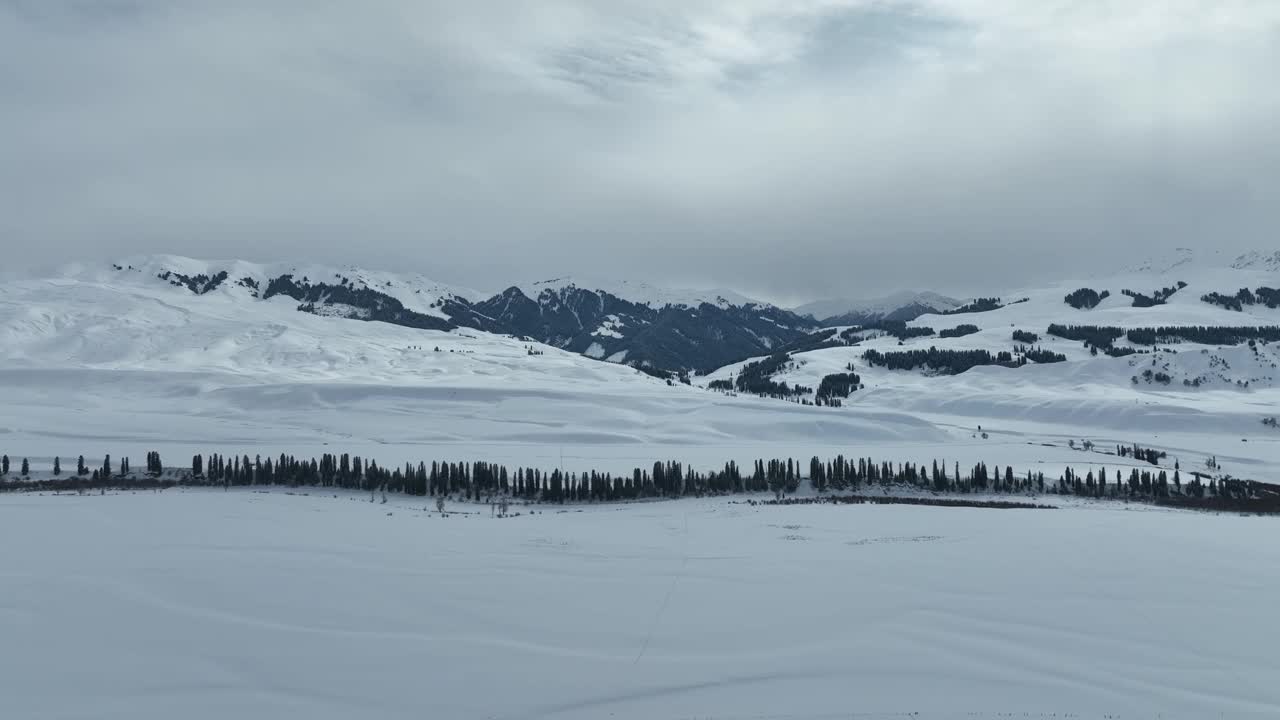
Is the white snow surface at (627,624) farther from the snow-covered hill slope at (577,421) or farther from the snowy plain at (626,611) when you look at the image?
the snow-covered hill slope at (577,421)

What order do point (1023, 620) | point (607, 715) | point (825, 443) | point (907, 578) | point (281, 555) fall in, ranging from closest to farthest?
point (607, 715) < point (1023, 620) < point (907, 578) < point (281, 555) < point (825, 443)

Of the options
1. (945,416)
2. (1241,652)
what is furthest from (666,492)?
(945,416)

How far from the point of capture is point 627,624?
28.5 meters

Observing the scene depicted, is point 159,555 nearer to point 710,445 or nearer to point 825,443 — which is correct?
point 710,445

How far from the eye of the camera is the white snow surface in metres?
22.2

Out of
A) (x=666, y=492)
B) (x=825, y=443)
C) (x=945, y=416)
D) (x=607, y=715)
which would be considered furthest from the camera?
(x=945, y=416)

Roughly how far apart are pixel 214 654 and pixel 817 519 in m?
41.8

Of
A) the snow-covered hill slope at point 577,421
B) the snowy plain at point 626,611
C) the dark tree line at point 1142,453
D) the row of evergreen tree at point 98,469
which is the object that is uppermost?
the snow-covered hill slope at point 577,421

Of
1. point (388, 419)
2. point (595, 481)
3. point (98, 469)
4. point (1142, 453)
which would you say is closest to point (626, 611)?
point (595, 481)

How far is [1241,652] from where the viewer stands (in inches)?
1024

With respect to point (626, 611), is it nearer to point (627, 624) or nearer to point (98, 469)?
point (627, 624)

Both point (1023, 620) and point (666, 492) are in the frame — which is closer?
point (1023, 620)

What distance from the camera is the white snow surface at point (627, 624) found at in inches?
874

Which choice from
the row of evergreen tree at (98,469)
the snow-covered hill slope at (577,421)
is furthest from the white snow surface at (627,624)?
the snow-covered hill slope at (577,421)
